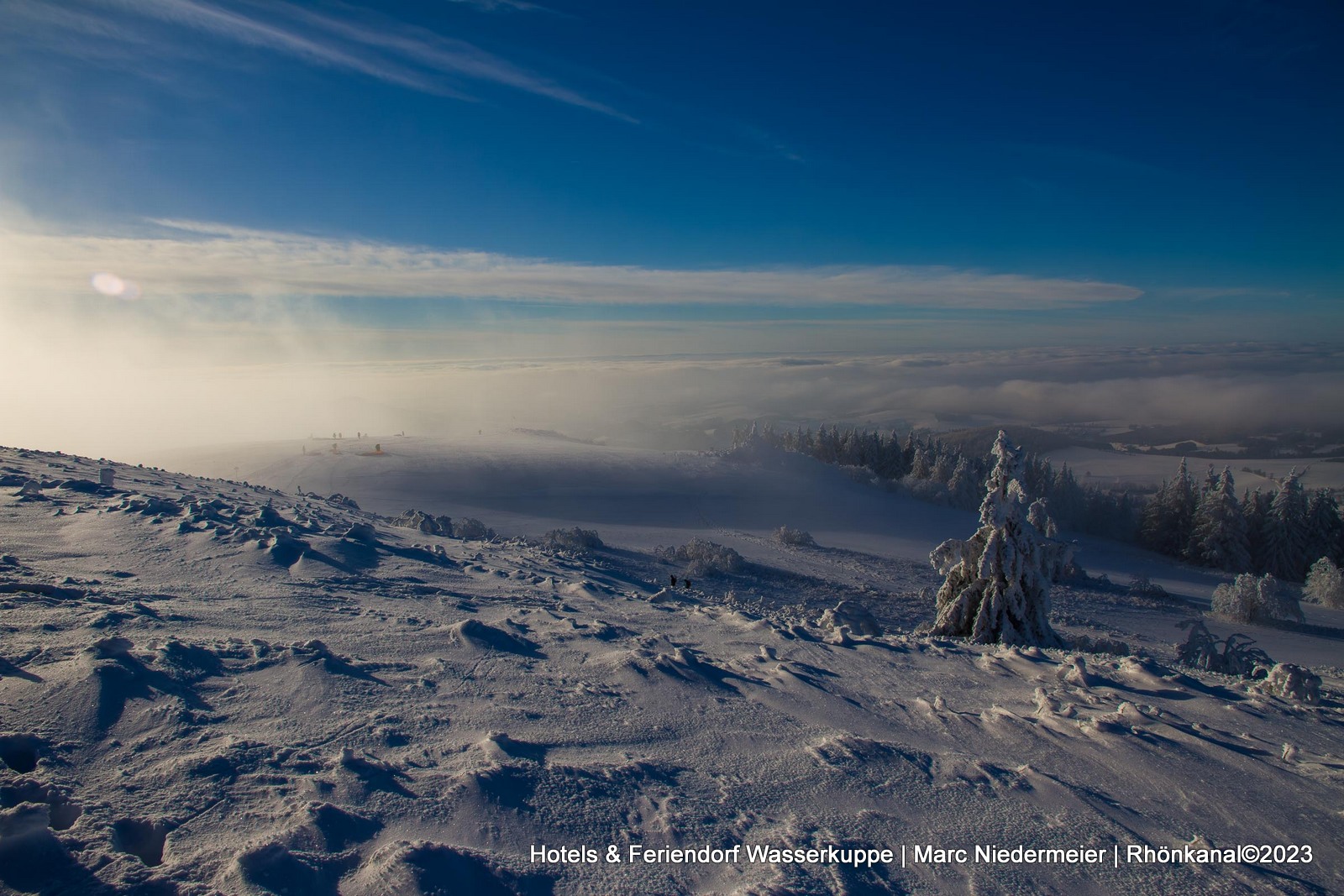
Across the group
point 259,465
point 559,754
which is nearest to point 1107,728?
point 559,754

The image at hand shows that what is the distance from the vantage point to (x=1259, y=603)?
66.2 feet

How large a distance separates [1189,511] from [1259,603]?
26807mm

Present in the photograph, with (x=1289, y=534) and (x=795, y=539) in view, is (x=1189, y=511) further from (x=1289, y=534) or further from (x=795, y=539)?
(x=795, y=539)

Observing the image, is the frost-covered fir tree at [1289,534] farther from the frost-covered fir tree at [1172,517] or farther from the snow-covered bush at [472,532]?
the snow-covered bush at [472,532]

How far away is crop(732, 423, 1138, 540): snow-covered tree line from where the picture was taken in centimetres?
4553

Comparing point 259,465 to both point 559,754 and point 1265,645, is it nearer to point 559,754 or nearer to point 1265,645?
point 559,754

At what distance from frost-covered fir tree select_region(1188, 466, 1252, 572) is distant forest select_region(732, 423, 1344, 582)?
49 millimetres

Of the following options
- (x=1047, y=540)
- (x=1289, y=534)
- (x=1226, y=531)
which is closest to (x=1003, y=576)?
(x=1047, y=540)

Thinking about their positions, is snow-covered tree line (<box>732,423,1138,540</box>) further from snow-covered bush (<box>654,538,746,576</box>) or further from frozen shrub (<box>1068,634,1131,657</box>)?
frozen shrub (<box>1068,634,1131,657</box>)

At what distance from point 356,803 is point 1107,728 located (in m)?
5.58

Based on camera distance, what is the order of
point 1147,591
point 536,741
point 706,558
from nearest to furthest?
point 536,741 < point 706,558 < point 1147,591

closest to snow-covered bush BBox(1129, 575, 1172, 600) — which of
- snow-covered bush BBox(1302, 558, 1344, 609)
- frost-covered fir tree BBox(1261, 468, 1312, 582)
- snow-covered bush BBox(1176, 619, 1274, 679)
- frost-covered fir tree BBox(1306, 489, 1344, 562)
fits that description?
snow-covered bush BBox(1302, 558, 1344, 609)

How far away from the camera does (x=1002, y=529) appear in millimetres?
11031

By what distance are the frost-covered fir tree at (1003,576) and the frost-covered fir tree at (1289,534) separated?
37.9 m
